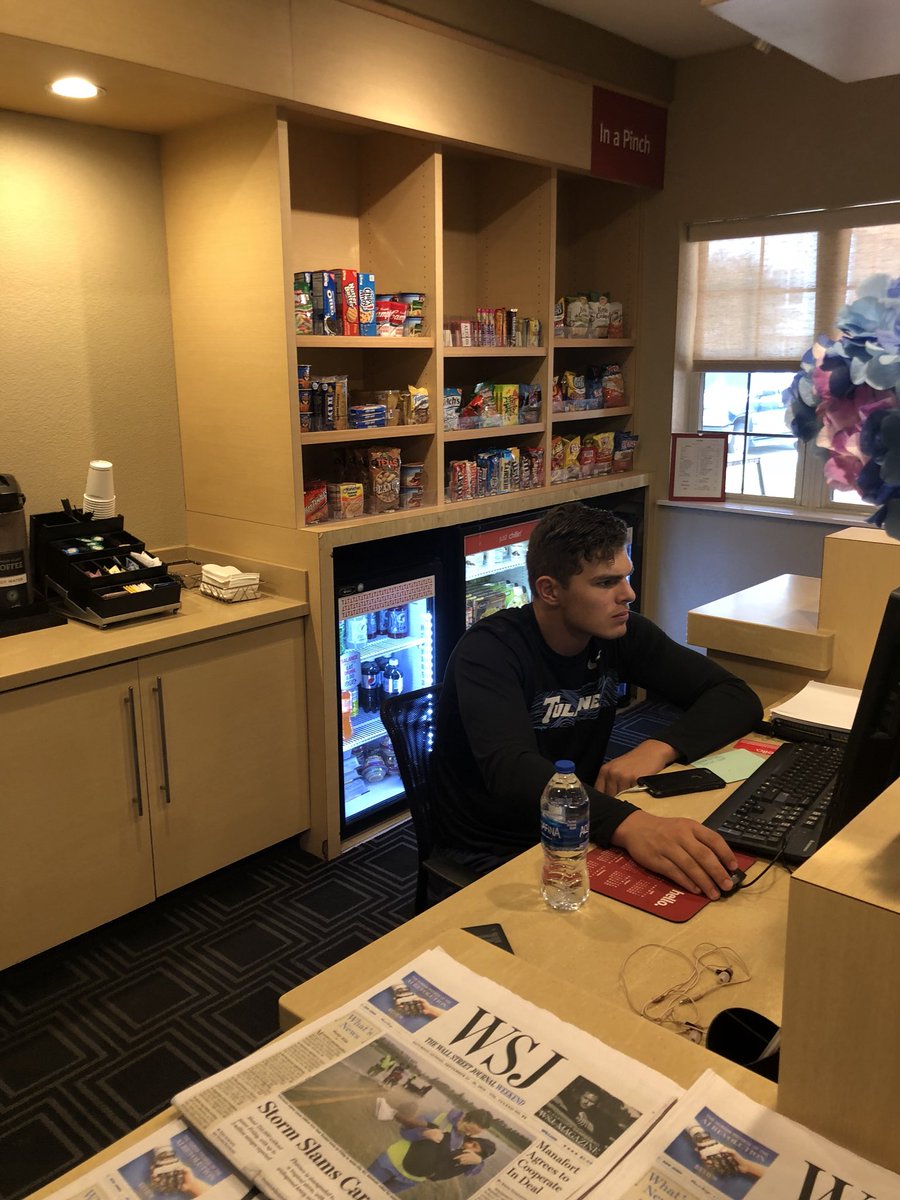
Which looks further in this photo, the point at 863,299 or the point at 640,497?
the point at 640,497

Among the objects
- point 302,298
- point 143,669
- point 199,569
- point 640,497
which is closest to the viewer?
point 143,669

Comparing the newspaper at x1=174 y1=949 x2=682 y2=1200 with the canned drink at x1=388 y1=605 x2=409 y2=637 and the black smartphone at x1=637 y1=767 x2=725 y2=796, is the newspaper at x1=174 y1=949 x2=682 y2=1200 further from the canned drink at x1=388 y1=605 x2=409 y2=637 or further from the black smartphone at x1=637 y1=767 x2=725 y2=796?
the canned drink at x1=388 y1=605 x2=409 y2=637

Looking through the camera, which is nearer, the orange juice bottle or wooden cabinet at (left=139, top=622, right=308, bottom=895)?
wooden cabinet at (left=139, top=622, right=308, bottom=895)

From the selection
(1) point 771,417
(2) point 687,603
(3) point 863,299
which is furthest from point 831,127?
(3) point 863,299

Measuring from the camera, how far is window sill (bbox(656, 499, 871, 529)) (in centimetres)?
385

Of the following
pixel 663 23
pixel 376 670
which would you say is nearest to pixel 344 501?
pixel 376 670

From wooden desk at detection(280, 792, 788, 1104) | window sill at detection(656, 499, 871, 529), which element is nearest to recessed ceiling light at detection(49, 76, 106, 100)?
wooden desk at detection(280, 792, 788, 1104)

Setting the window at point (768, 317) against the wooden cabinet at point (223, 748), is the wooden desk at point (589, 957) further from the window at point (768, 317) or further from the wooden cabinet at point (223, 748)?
the window at point (768, 317)

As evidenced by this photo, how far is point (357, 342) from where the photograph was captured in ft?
10.0

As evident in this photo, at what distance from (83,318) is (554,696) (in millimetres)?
1986

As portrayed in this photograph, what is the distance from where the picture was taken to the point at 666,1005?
1.20m

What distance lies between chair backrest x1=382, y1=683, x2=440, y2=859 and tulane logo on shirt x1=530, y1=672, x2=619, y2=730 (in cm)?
23

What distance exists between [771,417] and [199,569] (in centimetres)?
255

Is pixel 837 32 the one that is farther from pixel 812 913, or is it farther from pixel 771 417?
pixel 771 417
